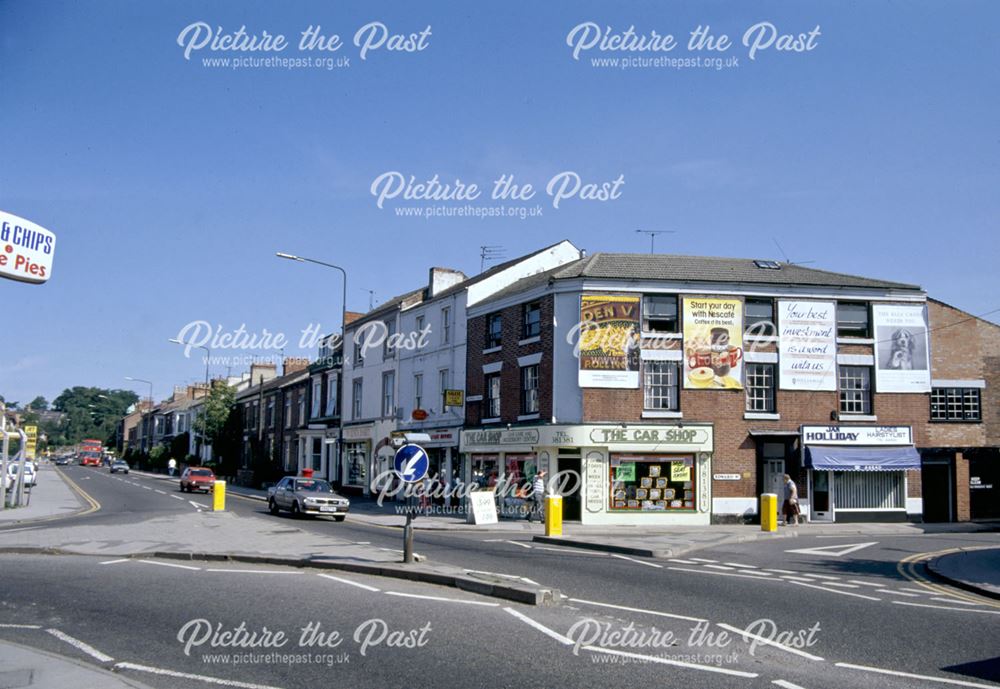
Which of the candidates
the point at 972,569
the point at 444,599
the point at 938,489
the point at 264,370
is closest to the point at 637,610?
the point at 444,599

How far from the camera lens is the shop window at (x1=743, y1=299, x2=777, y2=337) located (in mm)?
30641

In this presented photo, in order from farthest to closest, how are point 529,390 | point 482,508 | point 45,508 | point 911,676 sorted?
point 529,390, point 45,508, point 482,508, point 911,676

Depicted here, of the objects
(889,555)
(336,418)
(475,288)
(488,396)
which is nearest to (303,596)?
(889,555)

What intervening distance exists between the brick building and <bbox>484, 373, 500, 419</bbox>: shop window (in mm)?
2063

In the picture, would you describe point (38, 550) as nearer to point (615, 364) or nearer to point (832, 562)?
point (832, 562)

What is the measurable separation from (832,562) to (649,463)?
12.2 m

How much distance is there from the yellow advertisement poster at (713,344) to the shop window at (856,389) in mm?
4048

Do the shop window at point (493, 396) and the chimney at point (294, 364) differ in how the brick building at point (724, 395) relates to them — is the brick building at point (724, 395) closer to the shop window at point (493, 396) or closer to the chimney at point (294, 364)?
the shop window at point (493, 396)

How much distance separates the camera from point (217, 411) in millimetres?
65312

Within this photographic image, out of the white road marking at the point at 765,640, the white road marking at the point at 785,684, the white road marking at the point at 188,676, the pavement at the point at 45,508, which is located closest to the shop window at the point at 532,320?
the pavement at the point at 45,508

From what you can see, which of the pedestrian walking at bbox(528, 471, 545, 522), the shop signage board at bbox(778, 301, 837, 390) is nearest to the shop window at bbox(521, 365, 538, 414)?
the pedestrian walking at bbox(528, 471, 545, 522)

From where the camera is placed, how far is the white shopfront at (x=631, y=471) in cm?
2941

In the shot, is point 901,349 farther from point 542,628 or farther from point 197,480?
point 197,480

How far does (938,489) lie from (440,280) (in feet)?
77.2
